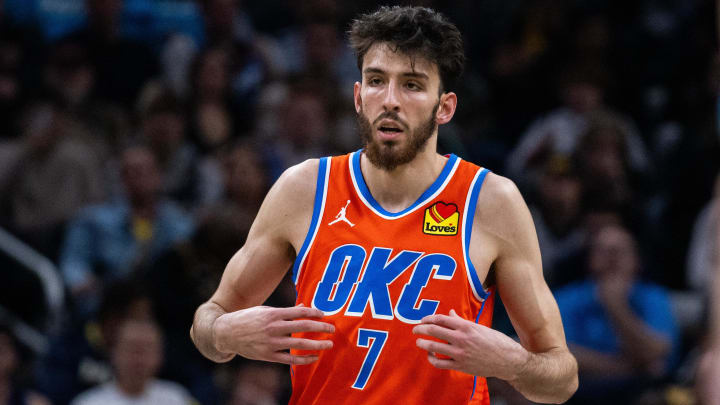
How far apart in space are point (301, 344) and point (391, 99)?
97 cm

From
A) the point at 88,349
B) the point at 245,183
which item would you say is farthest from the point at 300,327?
the point at 245,183

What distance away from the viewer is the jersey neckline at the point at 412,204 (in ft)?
12.8

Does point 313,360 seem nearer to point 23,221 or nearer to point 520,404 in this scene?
point 520,404

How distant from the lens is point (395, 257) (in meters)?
3.81

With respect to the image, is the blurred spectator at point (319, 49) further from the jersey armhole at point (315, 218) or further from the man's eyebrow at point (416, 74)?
the man's eyebrow at point (416, 74)

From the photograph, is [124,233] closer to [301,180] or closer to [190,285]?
[190,285]

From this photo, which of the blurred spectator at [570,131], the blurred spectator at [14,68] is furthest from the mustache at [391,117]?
the blurred spectator at [14,68]

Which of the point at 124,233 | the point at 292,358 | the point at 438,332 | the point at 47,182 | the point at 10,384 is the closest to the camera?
the point at 438,332

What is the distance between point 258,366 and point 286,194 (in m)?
3.06

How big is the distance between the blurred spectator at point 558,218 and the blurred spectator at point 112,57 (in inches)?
143

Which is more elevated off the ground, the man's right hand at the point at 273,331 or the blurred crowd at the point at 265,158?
the blurred crowd at the point at 265,158

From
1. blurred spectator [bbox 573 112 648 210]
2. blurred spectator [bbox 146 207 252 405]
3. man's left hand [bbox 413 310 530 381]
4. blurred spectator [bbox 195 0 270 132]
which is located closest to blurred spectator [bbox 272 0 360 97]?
blurred spectator [bbox 195 0 270 132]

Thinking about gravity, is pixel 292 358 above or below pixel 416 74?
below

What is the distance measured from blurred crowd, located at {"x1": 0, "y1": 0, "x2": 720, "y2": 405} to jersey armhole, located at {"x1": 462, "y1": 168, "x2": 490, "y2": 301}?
3.25 meters
